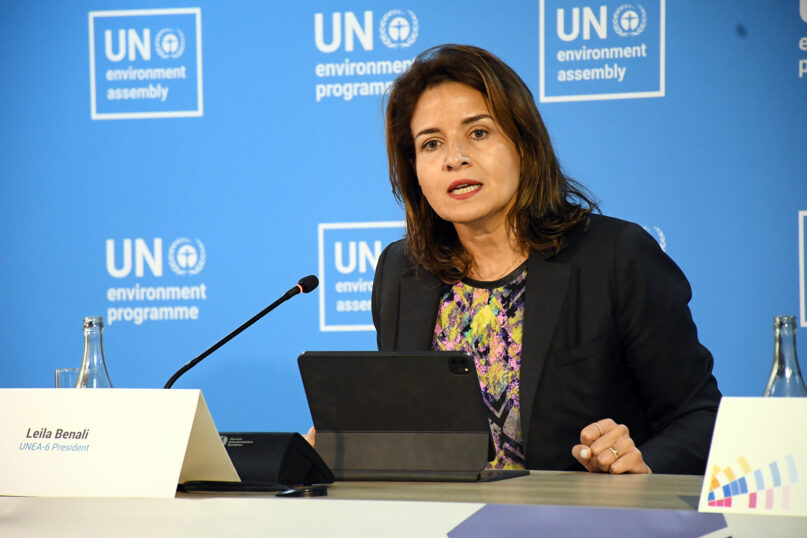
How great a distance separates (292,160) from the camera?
3.07 metres

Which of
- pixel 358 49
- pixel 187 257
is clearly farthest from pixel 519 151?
pixel 187 257

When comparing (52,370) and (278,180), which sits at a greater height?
(278,180)

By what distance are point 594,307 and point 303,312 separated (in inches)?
54.3

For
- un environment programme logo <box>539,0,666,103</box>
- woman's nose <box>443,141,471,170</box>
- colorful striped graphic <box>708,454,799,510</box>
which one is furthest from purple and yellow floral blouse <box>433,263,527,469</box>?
un environment programme logo <box>539,0,666,103</box>

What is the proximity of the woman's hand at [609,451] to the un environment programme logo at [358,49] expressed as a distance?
1798 millimetres

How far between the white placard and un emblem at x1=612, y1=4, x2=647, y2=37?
206 cm

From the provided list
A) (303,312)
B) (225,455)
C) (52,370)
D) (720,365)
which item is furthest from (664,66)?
(52,370)

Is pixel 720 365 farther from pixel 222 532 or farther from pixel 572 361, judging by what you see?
pixel 222 532

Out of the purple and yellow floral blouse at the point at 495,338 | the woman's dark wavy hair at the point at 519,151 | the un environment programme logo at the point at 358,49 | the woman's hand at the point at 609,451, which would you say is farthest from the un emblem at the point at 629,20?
the woman's hand at the point at 609,451

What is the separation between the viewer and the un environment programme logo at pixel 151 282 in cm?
313

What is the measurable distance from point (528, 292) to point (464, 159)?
1.08 ft

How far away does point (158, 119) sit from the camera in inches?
125

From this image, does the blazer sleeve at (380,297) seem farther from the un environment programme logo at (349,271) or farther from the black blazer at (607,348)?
the un environment programme logo at (349,271)

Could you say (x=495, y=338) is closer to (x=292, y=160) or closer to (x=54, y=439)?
(x=54, y=439)
